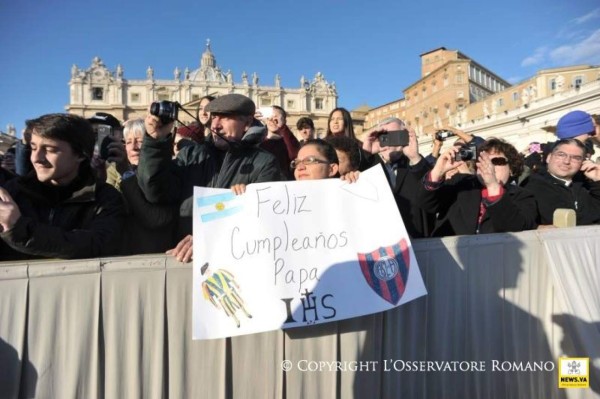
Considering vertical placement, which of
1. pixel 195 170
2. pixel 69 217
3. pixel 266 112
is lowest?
pixel 69 217

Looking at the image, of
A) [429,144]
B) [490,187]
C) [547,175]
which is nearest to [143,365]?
[490,187]

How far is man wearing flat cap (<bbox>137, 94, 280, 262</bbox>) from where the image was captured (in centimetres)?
196

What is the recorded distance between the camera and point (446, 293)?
191 centimetres

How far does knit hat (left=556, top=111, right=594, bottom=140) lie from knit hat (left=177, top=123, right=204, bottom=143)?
11.4ft

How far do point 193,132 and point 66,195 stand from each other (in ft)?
6.05

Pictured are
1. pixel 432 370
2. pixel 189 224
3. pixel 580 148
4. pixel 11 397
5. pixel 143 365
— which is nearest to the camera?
pixel 11 397

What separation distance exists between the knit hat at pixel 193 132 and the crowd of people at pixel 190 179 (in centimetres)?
62

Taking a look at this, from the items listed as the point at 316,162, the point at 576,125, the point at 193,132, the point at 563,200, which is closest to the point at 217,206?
the point at 316,162

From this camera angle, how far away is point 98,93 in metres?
65.5

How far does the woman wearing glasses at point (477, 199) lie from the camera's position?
226 centimetres

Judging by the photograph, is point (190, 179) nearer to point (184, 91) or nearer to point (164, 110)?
point (164, 110)

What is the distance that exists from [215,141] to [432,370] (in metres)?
1.76

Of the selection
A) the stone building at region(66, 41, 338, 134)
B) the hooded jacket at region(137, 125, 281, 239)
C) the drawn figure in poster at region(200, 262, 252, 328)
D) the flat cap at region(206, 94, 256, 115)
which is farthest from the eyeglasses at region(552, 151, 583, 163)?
the stone building at region(66, 41, 338, 134)

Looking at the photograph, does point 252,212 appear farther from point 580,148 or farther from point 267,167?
point 580,148
